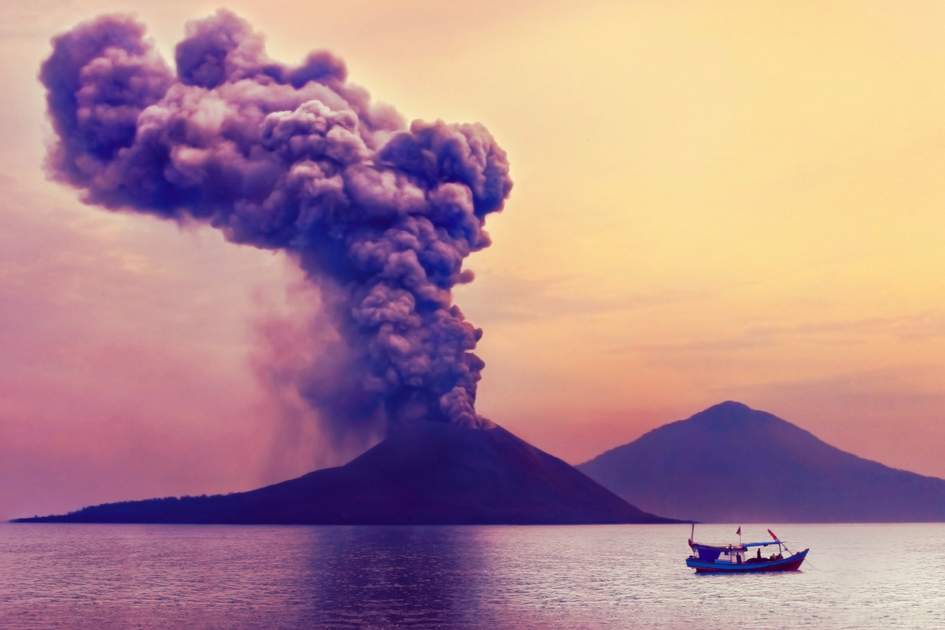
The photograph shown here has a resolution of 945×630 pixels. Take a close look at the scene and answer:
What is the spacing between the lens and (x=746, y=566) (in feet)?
429

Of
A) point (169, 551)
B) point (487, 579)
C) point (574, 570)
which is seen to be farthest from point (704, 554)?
point (169, 551)

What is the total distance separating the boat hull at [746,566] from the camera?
131 meters

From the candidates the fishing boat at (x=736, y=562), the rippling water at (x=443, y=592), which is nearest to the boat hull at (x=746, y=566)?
the fishing boat at (x=736, y=562)

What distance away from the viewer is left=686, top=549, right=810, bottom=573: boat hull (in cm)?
13075

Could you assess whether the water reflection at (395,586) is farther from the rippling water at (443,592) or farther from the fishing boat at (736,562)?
the fishing boat at (736,562)

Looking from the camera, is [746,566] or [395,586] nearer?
[395,586]

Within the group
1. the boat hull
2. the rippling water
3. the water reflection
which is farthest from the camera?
the boat hull

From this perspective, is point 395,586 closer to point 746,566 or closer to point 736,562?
point 746,566

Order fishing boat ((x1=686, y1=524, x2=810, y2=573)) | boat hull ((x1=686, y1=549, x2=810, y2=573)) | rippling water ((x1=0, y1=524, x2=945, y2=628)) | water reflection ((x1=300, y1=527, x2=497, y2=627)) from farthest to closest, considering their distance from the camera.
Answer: boat hull ((x1=686, y1=549, x2=810, y2=573))
fishing boat ((x1=686, y1=524, x2=810, y2=573))
rippling water ((x1=0, y1=524, x2=945, y2=628))
water reflection ((x1=300, y1=527, x2=497, y2=627))

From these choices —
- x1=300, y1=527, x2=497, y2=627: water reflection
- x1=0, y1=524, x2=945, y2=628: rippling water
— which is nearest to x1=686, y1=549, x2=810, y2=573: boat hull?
x1=0, y1=524, x2=945, y2=628: rippling water

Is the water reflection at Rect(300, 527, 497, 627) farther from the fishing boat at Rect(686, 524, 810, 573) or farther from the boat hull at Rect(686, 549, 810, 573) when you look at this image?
the fishing boat at Rect(686, 524, 810, 573)

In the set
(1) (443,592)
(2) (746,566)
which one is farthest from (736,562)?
(1) (443,592)

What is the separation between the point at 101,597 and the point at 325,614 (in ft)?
91.5

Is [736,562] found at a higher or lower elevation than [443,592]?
higher
